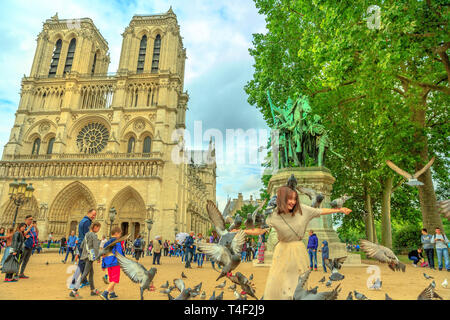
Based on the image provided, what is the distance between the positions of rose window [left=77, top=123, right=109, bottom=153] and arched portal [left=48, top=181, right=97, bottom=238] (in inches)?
218

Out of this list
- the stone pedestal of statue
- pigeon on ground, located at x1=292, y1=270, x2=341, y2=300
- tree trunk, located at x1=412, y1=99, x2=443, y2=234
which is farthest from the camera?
tree trunk, located at x1=412, y1=99, x2=443, y2=234

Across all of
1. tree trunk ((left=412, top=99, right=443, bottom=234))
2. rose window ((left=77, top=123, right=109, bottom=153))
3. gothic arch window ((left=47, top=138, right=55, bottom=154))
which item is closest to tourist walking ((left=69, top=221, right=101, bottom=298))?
tree trunk ((left=412, top=99, right=443, bottom=234))

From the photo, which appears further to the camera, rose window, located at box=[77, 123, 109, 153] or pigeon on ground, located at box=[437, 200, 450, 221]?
rose window, located at box=[77, 123, 109, 153]

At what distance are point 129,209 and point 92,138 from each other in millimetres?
11383

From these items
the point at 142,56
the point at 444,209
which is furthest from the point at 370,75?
the point at 142,56

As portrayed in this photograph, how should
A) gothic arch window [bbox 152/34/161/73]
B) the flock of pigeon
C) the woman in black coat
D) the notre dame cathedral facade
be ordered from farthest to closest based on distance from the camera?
gothic arch window [bbox 152/34/161/73]
the notre dame cathedral facade
the woman in black coat
the flock of pigeon

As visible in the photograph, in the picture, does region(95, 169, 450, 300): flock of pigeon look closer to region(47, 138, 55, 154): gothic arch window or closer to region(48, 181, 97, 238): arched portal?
region(48, 181, 97, 238): arched portal

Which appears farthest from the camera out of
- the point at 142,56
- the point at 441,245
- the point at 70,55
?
the point at 70,55

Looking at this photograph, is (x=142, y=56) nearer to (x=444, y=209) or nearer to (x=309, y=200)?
(x=309, y=200)

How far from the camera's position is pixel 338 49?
9.45m

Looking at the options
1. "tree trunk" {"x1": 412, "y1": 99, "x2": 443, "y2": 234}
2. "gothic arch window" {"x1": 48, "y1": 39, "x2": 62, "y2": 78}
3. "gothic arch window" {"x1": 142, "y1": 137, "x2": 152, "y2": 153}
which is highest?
"gothic arch window" {"x1": 48, "y1": 39, "x2": 62, "y2": 78}

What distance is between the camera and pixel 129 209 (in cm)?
3356

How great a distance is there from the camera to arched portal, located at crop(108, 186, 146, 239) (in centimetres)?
3272
